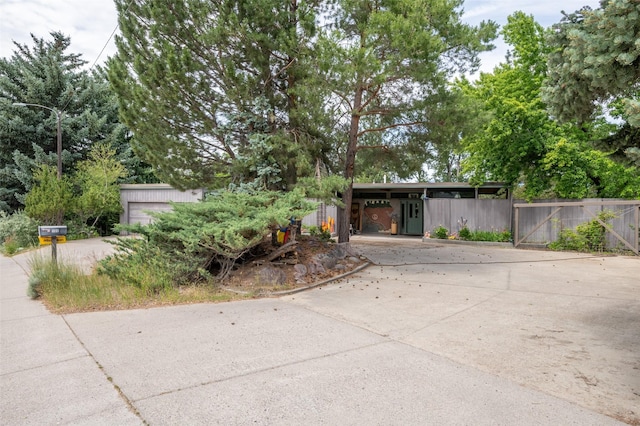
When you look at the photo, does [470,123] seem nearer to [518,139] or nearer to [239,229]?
[518,139]

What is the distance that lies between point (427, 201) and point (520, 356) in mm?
14563

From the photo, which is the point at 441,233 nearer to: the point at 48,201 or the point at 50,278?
the point at 50,278

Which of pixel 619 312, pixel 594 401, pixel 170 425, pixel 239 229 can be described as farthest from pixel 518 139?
pixel 170 425

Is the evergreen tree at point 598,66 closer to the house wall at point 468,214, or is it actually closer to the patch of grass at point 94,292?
the patch of grass at point 94,292

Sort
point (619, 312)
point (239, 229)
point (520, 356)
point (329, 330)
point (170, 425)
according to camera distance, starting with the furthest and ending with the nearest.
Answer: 1. point (239, 229)
2. point (619, 312)
3. point (329, 330)
4. point (520, 356)
5. point (170, 425)

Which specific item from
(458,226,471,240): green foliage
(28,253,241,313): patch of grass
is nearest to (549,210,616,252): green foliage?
(458,226,471,240): green foliage

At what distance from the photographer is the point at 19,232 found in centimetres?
1633

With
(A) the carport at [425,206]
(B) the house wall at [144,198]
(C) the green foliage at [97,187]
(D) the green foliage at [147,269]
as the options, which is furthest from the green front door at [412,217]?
(C) the green foliage at [97,187]

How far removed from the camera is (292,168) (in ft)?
32.2

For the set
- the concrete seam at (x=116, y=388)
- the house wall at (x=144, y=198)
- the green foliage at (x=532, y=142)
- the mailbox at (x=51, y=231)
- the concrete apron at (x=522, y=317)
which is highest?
the green foliage at (x=532, y=142)

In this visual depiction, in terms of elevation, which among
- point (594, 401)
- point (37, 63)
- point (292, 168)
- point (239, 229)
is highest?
point (37, 63)

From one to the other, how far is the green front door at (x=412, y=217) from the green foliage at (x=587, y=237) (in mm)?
7817

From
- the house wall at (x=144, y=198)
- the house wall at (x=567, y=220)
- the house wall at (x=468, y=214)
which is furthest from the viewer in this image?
the house wall at (x=144, y=198)

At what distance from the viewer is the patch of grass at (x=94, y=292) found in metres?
5.87
